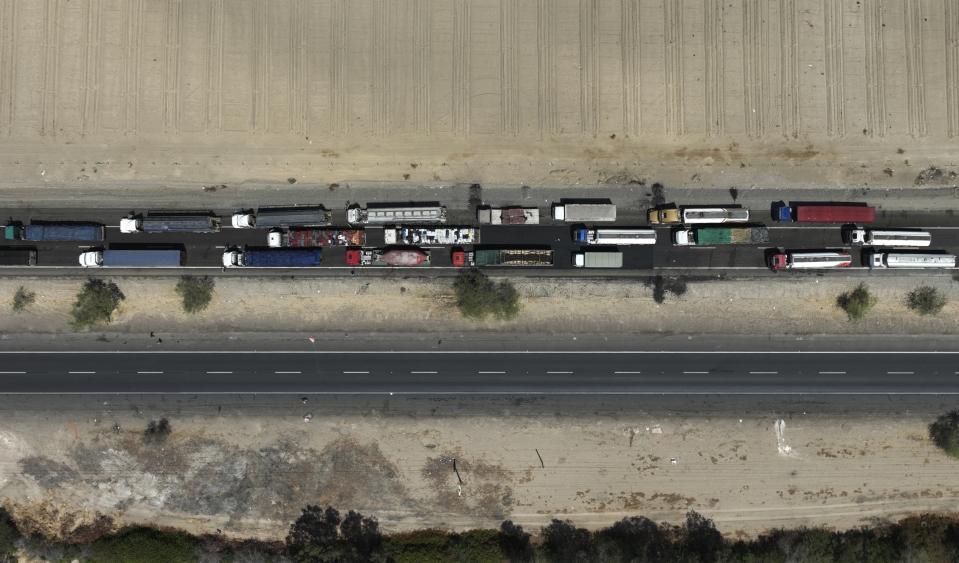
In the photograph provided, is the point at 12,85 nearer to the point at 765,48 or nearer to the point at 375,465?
the point at 375,465

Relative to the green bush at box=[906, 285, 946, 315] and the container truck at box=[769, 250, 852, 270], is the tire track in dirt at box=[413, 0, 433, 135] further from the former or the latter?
the green bush at box=[906, 285, 946, 315]

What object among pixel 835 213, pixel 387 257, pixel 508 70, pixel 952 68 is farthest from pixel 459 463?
pixel 952 68

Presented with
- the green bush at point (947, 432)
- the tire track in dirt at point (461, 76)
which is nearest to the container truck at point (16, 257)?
the tire track in dirt at point (461, 76)

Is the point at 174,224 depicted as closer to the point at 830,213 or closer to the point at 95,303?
the point at 95,303

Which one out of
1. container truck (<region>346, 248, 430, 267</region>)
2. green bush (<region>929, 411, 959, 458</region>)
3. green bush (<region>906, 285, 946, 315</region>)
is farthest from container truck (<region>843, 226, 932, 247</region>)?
container truck (<region>346, 248, 430, 267</region>)

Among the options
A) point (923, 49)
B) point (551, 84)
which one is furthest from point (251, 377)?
point (923, 49)

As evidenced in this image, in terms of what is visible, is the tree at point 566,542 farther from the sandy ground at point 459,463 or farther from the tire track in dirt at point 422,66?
the tire track in dirt at point 422,66
